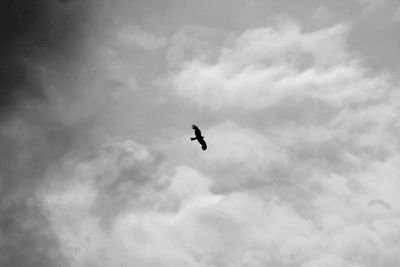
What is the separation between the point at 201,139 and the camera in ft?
185
